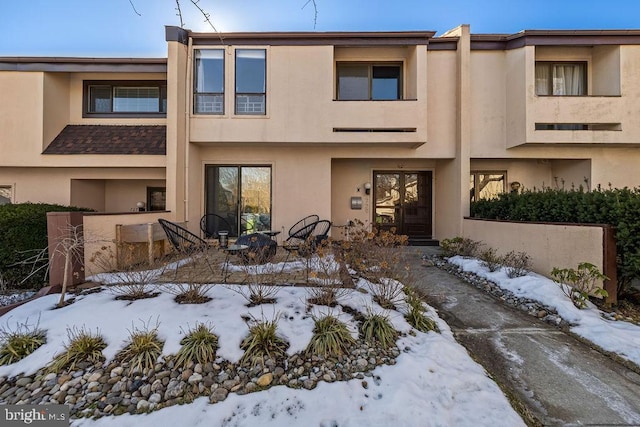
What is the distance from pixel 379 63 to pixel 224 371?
31.1ft

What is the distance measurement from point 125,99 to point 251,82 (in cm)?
475

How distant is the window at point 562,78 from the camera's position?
29.5 feet

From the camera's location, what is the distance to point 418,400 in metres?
2.41

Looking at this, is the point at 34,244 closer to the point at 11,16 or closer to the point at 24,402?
the point at 11,16

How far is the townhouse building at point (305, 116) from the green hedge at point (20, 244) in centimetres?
271

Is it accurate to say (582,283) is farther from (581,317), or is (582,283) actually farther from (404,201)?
(404,201)

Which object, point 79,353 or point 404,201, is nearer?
point 79,353

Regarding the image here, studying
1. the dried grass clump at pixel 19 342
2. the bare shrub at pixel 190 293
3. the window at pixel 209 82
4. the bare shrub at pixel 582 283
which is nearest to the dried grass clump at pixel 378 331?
the bare shrub at pixel 190 293

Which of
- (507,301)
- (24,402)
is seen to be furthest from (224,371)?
(507,301)

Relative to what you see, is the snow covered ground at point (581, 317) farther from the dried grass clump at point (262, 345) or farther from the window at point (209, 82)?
the window at point (209, 82)

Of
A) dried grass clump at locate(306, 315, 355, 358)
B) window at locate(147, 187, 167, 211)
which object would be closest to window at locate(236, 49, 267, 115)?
window at locate(147, 187, 167, 211)

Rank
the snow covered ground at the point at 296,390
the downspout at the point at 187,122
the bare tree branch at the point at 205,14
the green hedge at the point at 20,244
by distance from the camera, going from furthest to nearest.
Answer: the downspout at the point at 187,122
the green hedge at the point at 20,244
the bare tree branch at the point at 205,14
the snow covered ground at the point at 296,390

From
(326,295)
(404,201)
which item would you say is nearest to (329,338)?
(326,295)

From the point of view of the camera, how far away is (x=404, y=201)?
10172 millimetres
